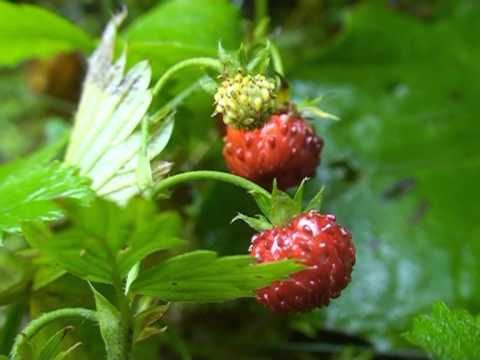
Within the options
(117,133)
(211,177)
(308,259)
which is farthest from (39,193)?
(308,259)

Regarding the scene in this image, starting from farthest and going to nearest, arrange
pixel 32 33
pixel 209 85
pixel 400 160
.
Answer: pixel 400 160, pixel 32 33, pixel 209 85

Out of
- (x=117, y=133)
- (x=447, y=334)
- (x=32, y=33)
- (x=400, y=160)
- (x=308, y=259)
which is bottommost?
(x=400, y=160)

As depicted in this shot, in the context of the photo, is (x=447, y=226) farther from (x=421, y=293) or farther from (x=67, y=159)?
(x=67, y=159)

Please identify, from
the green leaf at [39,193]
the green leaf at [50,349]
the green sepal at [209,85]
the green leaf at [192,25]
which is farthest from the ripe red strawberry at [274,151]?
the green leaf at [192,25]

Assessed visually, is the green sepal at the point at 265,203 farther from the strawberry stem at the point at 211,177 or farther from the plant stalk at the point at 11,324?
the plant stalk at the point at 11,324

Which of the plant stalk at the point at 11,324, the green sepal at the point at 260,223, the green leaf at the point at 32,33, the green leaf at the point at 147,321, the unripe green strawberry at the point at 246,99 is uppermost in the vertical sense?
the green leaf at the point at 32,33

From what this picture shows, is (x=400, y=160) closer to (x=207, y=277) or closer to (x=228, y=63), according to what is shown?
(x=228, y=63)

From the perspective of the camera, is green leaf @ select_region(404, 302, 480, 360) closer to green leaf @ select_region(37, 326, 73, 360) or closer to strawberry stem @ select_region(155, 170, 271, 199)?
strawberry stem @ select_region(155, 170, 271, 199)
